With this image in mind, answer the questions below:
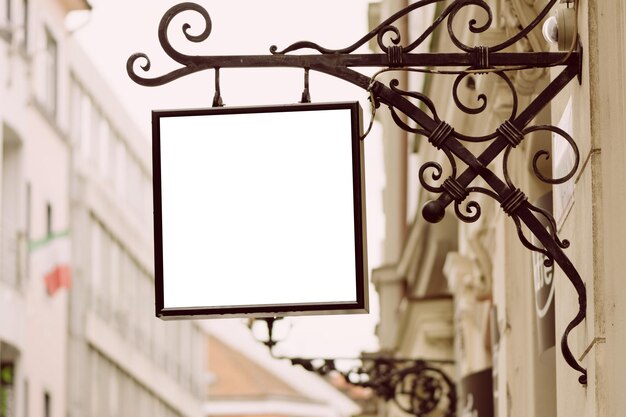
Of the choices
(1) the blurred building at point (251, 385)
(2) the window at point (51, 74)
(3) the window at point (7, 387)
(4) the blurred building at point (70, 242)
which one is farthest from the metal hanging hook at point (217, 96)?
(1) the blurred building at point (251, 385)

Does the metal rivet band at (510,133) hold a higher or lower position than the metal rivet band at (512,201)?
higher

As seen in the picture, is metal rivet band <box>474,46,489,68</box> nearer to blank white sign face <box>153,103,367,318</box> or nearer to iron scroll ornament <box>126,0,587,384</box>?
iron scroll ornament <box>126,0,587,384</box>

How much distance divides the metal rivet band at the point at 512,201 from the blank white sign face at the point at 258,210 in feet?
1.69

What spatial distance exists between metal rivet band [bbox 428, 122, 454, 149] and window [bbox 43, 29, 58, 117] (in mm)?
36648

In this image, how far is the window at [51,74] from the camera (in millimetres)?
43719

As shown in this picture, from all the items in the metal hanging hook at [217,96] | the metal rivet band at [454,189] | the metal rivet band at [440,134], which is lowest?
the metal rivet band at [454,189]

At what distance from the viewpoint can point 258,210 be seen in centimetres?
727

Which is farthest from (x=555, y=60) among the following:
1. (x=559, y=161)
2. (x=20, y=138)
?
(x=20, y=138)

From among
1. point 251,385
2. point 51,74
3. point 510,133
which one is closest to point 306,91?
point 510,133

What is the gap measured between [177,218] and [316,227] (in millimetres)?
531

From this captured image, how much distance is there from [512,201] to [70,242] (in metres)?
40.8

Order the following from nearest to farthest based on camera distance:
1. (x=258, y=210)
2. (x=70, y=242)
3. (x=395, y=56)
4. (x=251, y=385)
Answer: (x=395, y=56)
(x=258, y=210)
(x=70, y=242)
(x=251, y=385)

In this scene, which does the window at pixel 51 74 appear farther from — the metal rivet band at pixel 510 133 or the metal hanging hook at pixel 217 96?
the metal rivet band at pixel 510 133

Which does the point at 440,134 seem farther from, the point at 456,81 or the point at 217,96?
the point at 217,96
